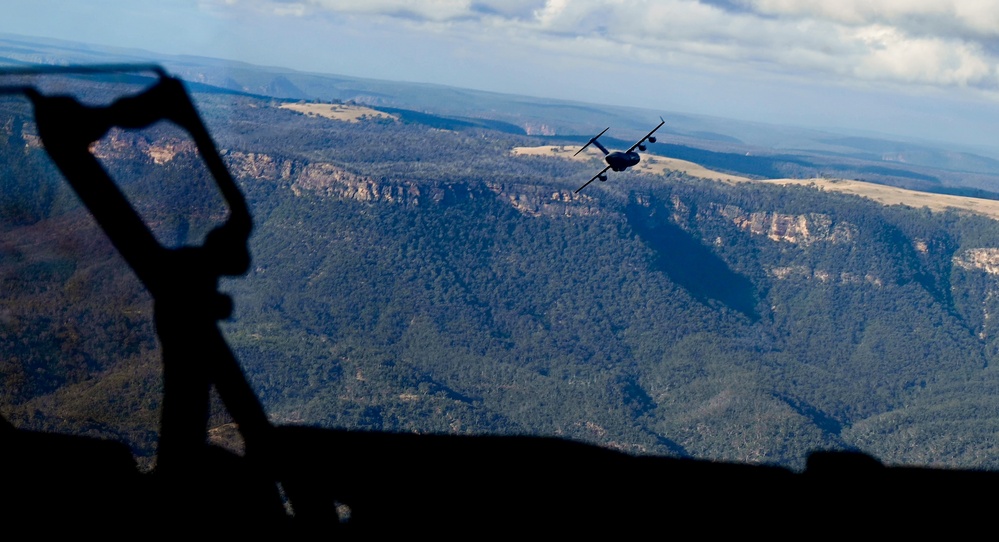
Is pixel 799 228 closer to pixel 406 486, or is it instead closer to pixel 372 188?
pixel 372 188

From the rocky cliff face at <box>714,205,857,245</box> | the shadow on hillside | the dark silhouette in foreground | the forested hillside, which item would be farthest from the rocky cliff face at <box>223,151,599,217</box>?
the dark silhouette in foreground

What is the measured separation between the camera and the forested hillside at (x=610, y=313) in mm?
117500

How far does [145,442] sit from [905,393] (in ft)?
531

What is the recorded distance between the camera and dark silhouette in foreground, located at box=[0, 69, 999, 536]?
8719 millimetres

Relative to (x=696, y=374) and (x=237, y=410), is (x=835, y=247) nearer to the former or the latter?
(x=696, y=374)

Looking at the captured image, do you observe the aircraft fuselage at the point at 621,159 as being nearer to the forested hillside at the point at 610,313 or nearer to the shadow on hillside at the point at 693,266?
the forested hillside at the point at 610,313

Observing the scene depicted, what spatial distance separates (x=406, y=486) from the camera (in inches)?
381

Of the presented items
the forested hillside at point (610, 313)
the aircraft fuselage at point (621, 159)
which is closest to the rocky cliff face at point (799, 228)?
the forested hillside at point (610, 313)

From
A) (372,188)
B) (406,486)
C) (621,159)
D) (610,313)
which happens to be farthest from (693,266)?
(406,486)

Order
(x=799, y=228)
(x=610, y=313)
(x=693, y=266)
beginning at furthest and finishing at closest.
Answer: (x=693, y=266) → (x=799, y=228) → (x=610, y=313)

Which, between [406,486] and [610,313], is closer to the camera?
[406,486]

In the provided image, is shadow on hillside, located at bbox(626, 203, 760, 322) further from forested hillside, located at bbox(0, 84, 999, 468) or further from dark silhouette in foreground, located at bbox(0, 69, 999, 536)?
dark silhouette in foreground, located at bbox(0, 69, 999, 536)

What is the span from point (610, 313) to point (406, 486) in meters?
167

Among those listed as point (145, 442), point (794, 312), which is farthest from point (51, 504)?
point (794, 312)
